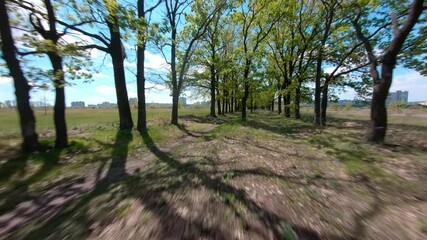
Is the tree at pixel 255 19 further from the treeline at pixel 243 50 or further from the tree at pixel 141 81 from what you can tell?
the tree at pixel 141 81

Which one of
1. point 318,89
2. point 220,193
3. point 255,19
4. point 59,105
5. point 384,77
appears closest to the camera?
point 220,193

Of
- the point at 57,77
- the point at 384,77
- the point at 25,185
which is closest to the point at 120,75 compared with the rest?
the point at 57,77

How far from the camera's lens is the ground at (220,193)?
3543 millimetres

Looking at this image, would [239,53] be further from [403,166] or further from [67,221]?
[67,221]

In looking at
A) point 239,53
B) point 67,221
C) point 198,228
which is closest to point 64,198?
point 67,221

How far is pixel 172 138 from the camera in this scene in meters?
13.7

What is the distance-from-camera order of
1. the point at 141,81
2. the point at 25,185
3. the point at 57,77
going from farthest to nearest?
the point at 141,81 → the point at 57,77 → the point at 25,185

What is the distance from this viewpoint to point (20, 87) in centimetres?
841

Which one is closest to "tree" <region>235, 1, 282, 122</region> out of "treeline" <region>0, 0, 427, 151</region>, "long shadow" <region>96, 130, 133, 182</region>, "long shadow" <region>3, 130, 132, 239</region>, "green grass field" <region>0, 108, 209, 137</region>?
"treeline" <region>0, 0, 427, 151</region>

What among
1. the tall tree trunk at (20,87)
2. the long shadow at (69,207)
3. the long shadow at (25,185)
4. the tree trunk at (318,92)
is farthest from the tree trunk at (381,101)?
the tall tree trunk at (20,87)

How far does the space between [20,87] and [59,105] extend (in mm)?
1570

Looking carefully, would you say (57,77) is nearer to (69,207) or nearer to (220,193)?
(69,207)

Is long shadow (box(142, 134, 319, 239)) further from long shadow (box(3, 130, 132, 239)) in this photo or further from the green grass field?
the green grass field

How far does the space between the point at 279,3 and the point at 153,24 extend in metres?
14.1
